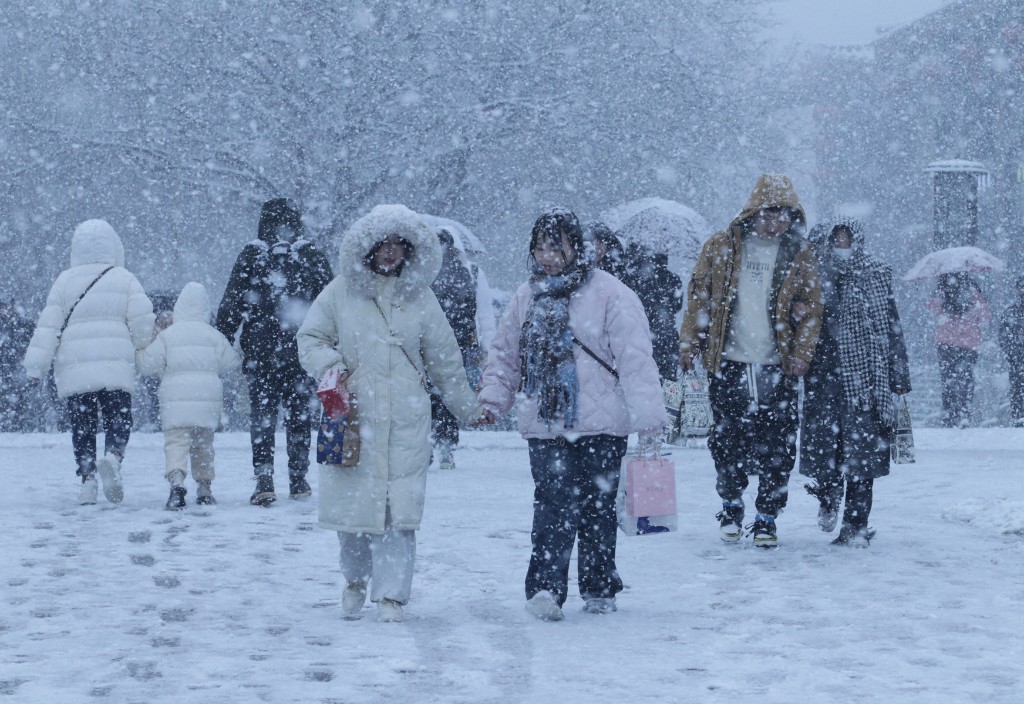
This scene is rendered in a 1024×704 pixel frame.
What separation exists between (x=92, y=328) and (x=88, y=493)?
1.18m

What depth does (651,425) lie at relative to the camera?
654 cm

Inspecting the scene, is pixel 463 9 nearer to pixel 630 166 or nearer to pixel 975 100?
pixel 630 166

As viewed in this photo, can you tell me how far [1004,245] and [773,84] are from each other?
5.78m

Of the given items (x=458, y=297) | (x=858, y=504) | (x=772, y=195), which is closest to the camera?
(x=772, y=195)

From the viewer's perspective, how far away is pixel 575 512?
22.1 feet

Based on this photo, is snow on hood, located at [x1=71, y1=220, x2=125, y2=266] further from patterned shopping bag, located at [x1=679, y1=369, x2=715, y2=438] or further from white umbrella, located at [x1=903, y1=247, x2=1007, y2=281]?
white umbrella, located at [x1=903, y1=247, x2=1007, y2=281]

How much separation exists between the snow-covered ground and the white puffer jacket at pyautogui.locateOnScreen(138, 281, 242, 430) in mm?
653

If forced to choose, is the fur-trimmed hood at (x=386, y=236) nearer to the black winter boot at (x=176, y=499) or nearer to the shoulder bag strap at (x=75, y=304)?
the black winter boot at (x=176, y=499)

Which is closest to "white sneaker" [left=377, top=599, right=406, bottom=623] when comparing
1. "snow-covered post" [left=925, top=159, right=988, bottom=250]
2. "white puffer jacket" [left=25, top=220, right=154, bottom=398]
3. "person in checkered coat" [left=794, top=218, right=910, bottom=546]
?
"person in checkered coat" [left=794, top=218, right=910, bottom=546]

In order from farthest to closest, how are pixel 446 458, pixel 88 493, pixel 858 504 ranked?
pixel 446 458 → pixel 88 493 → pixel 858 504

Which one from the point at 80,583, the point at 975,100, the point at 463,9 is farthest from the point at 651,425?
the point at 975,100

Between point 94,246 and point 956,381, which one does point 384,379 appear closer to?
point 94,246

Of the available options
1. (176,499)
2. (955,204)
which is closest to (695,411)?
(176,499)

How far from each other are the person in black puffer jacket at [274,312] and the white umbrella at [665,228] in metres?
6.06
